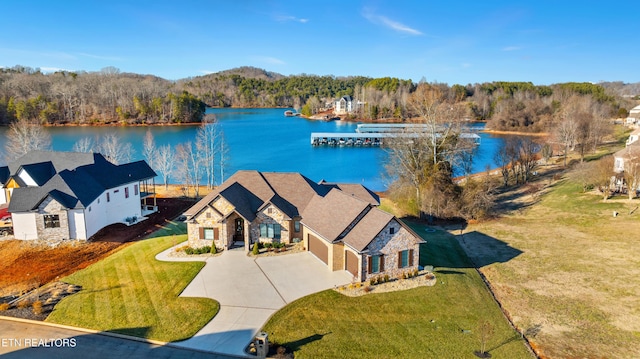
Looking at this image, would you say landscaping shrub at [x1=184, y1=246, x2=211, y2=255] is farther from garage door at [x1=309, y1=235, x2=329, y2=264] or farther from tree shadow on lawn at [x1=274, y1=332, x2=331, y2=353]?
tree shadow on lawn at [x1=274, y1=332, x2=331, y2=353]

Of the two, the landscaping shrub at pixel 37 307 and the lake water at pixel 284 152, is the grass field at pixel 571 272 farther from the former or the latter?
the landscaping shrub at pixel 37 307

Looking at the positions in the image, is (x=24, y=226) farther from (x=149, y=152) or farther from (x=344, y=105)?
(x=344, y=105)

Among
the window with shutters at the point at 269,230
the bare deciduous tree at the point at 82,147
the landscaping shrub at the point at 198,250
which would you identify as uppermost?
the bare deciduous tree at the point at 82,147

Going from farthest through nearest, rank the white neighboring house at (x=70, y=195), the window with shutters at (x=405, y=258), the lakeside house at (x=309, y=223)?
the white neighboring house at (x=70, y=195)
the window with shutters at (x=405, y=258)
the lakeside house at (x=309, y=223)

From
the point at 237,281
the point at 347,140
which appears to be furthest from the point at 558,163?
the point at 237,281

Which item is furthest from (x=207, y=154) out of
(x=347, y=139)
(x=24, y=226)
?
(x=347, y=139)

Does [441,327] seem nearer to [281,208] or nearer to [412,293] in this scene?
[412,293]

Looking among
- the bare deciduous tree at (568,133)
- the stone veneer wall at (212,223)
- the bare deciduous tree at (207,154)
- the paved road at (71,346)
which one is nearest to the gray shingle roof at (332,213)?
the stone veneer wall at (212,223)

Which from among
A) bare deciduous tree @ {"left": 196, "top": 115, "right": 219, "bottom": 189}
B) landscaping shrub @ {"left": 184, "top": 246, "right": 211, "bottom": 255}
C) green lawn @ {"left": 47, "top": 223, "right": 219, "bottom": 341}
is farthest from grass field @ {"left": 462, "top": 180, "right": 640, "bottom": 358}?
bare deciduous tree @ {"left": 196, "top": 115, "right": 219, "bottom": 189}
